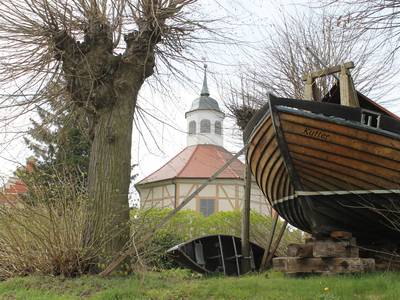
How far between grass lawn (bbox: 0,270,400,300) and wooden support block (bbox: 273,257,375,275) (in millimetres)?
259

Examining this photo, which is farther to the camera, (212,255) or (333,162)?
(212,255)

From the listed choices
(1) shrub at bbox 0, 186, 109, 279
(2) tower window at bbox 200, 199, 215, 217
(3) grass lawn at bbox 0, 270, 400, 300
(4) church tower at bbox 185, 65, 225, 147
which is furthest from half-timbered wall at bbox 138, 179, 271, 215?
(3) grass lawn at bbox 0, 270, 400, 300

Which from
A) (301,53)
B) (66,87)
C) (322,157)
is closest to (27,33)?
(66,87)

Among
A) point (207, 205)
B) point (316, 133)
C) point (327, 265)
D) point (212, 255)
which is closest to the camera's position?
point (316, 133)

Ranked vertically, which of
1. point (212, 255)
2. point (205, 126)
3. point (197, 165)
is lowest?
point (212, 255)

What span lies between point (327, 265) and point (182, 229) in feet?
29.7

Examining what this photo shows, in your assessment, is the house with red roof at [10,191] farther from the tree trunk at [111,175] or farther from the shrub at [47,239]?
the tree trunk at [111,175]

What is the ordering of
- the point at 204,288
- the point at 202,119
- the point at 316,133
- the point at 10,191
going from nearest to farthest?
the point at 204,288
the point at 316,133
the point at 10,191
the point at 202,119

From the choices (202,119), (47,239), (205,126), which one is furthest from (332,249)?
(202,119)

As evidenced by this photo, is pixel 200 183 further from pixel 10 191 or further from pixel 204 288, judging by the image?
pixel 204 288

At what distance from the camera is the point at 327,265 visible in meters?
6.54

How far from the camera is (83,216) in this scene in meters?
6.70

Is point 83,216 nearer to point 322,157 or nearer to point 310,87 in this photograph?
point 322,157

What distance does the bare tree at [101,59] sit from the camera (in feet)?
23.1
